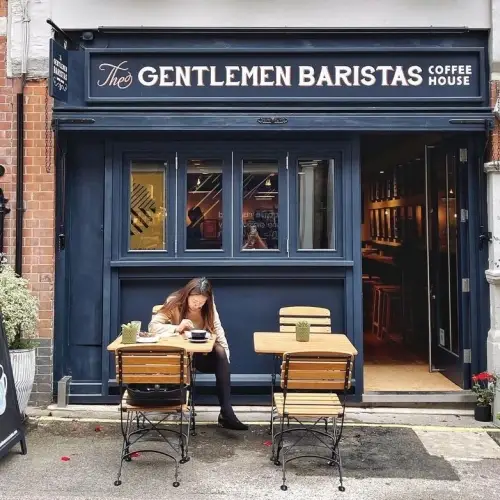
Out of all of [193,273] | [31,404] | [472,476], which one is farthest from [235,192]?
[472,476]

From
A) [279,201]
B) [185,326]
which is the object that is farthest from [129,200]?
[185,326]

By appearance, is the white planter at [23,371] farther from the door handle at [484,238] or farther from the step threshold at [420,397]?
the door handle at [484,238]

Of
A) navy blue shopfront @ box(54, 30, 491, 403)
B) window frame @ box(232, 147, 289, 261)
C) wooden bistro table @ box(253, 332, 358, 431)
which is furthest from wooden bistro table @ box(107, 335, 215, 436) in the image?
window frame @ box(232, 147, 289, 261)

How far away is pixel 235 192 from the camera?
21.5 ft

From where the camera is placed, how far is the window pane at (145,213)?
A: 658cm

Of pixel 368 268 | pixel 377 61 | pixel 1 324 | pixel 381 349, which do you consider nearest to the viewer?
pixel 1 324

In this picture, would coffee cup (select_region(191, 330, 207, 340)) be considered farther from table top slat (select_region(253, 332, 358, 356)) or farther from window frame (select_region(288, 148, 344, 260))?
window frame (select_region(288, 148, 344, 260))

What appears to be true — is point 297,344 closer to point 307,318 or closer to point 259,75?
point 307,318

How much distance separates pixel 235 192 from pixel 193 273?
1.07 m

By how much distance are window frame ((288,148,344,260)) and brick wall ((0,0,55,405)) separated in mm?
2752

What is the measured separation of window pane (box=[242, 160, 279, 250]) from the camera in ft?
21.6

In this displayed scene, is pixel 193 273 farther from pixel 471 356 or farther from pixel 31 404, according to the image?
pixel 471 356

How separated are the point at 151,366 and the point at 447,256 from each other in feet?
13.9

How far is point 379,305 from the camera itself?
9.80m
